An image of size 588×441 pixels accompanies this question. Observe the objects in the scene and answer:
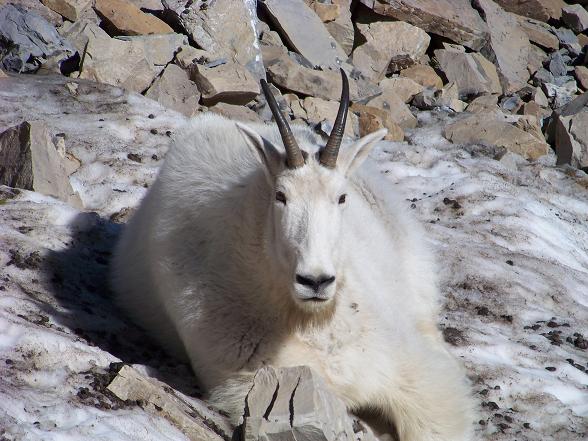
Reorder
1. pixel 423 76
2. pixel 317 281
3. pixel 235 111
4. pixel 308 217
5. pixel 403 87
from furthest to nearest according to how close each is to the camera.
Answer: pixel 423 76 < pixel 403 87 < pixel 235 111 < pixel 308 217 < pixel 317 281

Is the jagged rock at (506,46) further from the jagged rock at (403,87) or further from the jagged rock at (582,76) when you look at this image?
the jagged rock at (403,87)

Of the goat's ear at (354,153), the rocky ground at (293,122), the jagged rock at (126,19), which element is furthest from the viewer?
the jagged rock at (126,19)

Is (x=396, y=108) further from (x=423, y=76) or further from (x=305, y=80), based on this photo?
(x=423, y=76)

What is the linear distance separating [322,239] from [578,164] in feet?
23.8

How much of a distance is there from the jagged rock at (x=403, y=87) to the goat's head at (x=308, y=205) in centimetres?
788

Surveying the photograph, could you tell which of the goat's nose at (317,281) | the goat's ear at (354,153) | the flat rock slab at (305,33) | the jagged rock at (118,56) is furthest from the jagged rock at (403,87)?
the goat's nose at (317,281)

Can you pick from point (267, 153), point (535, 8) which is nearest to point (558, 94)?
point (535, 8)

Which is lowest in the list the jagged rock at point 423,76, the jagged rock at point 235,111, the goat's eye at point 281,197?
the jagged rock at point 423,76

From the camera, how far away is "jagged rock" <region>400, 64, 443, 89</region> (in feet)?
44.2

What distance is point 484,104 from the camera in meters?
12.9

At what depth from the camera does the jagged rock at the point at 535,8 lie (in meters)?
16.4

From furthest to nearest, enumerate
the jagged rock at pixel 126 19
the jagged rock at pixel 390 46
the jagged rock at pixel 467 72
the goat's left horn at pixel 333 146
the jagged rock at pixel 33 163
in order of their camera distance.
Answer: the jagged rock at pixel 467 72 < the jagged rock at pixel 390 46 < the jagged rock at pixel 126 19 < the jagged rock at pixel 33 163 < the goat's left horn at pixel 333 146

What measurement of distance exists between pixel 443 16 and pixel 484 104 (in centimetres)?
210

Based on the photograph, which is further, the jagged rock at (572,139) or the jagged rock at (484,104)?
the jagged rock at (484,104)
